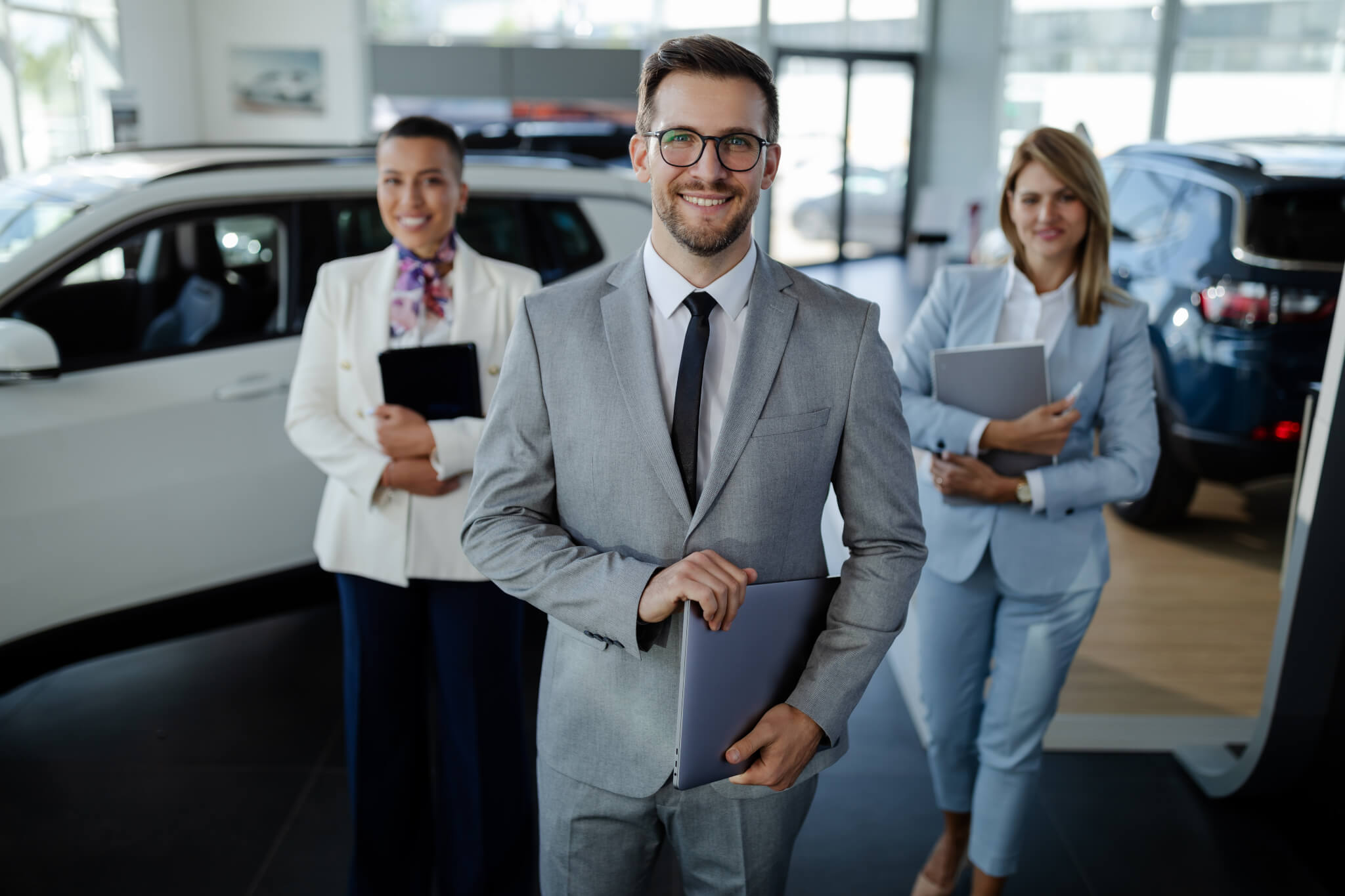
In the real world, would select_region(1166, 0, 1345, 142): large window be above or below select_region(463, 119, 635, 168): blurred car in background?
above

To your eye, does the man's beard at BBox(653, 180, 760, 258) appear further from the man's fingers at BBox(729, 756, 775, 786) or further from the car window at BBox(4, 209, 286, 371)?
the car window at BBox(4, 209, 286, 371)

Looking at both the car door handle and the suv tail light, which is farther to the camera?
the suv tail light

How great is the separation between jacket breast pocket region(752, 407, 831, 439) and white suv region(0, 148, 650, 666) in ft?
6.38

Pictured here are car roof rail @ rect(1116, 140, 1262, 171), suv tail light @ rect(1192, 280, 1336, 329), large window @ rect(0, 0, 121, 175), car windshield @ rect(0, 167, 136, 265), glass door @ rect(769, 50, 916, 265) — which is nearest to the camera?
car windshield @ rect(0, 167, 136, 265)

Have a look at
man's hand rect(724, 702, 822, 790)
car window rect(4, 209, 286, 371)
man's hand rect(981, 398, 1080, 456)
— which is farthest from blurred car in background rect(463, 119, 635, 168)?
man's hand rect(724, 702, 822, 790)

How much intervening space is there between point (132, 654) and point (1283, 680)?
3.45 m

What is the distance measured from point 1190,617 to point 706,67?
3.51 m

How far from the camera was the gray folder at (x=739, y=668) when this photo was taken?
1.23 m

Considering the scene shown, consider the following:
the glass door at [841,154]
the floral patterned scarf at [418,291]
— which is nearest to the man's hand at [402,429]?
the floral patterned scarf at [418,291]

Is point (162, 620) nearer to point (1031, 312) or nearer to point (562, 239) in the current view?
point (562, 239)

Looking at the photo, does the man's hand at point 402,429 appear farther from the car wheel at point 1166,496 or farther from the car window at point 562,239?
the car wheel at point 1166,496

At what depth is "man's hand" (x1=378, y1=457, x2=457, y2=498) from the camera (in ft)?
6.79

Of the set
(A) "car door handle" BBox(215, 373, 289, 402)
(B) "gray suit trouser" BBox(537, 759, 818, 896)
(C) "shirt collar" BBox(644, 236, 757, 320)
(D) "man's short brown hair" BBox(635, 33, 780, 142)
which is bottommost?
(B) "gray suit trouser" BBox(537, 759, 818, 896)

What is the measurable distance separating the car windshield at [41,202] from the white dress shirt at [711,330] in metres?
2.08
